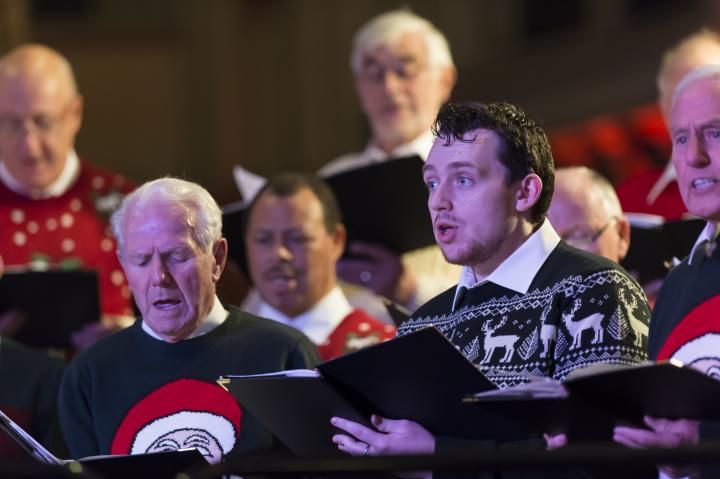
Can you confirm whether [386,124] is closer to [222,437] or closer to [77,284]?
[77,284]

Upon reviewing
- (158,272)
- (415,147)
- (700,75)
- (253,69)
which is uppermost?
(253,69)

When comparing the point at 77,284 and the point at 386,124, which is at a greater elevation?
the point at 386,124

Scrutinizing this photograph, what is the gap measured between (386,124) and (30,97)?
135 centimetres

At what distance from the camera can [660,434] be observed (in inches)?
106

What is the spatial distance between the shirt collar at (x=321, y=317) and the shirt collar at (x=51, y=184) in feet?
3.92

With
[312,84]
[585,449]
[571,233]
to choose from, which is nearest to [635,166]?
[571,233]

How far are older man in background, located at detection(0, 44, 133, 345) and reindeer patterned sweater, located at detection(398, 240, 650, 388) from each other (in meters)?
2.36

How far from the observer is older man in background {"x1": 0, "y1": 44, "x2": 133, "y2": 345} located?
5270mm

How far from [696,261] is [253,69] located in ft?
26.0

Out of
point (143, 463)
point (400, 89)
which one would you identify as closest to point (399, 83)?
point (400, 89)

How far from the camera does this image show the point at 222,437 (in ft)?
11.4

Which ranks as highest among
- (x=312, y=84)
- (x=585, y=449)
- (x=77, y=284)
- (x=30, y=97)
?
(x=312, y=84)

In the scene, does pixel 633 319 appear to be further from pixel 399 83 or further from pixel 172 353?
pixel 399 83

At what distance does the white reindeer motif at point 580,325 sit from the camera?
2934 mm
